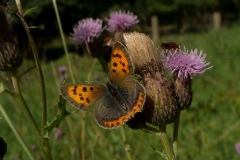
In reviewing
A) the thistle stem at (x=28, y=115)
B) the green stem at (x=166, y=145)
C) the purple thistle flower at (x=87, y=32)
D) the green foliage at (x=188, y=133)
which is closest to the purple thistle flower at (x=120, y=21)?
the purple thistle flower at (x=87, y=32)

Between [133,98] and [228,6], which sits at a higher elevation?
[133,98]

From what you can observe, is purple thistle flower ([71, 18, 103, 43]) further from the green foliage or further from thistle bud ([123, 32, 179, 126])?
thistle bud ([123, 32, 179, 126])

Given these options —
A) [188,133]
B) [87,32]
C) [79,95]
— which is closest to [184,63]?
[79,95]

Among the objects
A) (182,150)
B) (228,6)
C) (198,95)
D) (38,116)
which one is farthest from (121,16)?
(228,6)

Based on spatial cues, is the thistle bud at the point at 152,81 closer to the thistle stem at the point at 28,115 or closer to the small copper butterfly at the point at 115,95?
the small copper butterfly at the point at 115,95

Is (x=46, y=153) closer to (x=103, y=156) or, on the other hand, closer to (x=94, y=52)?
(x=94, y=52)

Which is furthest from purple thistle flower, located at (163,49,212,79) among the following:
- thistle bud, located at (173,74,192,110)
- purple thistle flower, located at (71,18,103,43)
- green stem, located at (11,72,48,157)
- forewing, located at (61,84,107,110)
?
purple thistle flower, located at (71,18,103,43)
